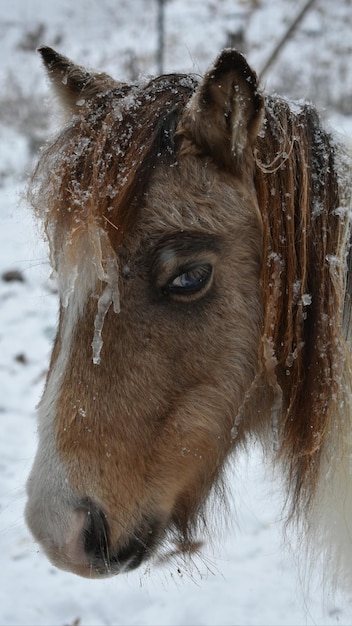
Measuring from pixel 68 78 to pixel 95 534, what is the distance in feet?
5.01

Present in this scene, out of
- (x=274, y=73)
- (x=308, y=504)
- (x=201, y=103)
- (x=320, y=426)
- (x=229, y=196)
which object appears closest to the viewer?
(x=201, y=103)

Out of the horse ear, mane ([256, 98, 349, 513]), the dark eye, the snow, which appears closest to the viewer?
the dark eye

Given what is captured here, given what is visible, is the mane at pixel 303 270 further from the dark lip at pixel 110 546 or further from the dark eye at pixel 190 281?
the dark lip at pixel 110 546

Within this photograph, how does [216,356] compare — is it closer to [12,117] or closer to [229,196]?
[229,196]

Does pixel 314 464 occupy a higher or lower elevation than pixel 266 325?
lower

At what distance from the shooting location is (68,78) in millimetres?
2166

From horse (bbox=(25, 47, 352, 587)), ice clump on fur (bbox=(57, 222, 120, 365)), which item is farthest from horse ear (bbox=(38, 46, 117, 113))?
ice clump on fur (bbox=(57, 222, 120, 365))

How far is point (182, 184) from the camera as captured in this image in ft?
5.67

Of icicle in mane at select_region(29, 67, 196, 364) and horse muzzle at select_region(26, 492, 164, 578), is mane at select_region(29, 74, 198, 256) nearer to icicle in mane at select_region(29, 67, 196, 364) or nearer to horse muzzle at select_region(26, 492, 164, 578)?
icicle in mane at select_region(29, 67, 196, 364)

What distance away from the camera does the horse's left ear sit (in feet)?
5.16

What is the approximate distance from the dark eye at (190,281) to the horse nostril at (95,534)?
626mm

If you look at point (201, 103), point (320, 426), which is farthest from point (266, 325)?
point (201, 103)

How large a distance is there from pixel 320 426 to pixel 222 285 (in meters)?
0.54

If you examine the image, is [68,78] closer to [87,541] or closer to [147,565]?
[87,541]
